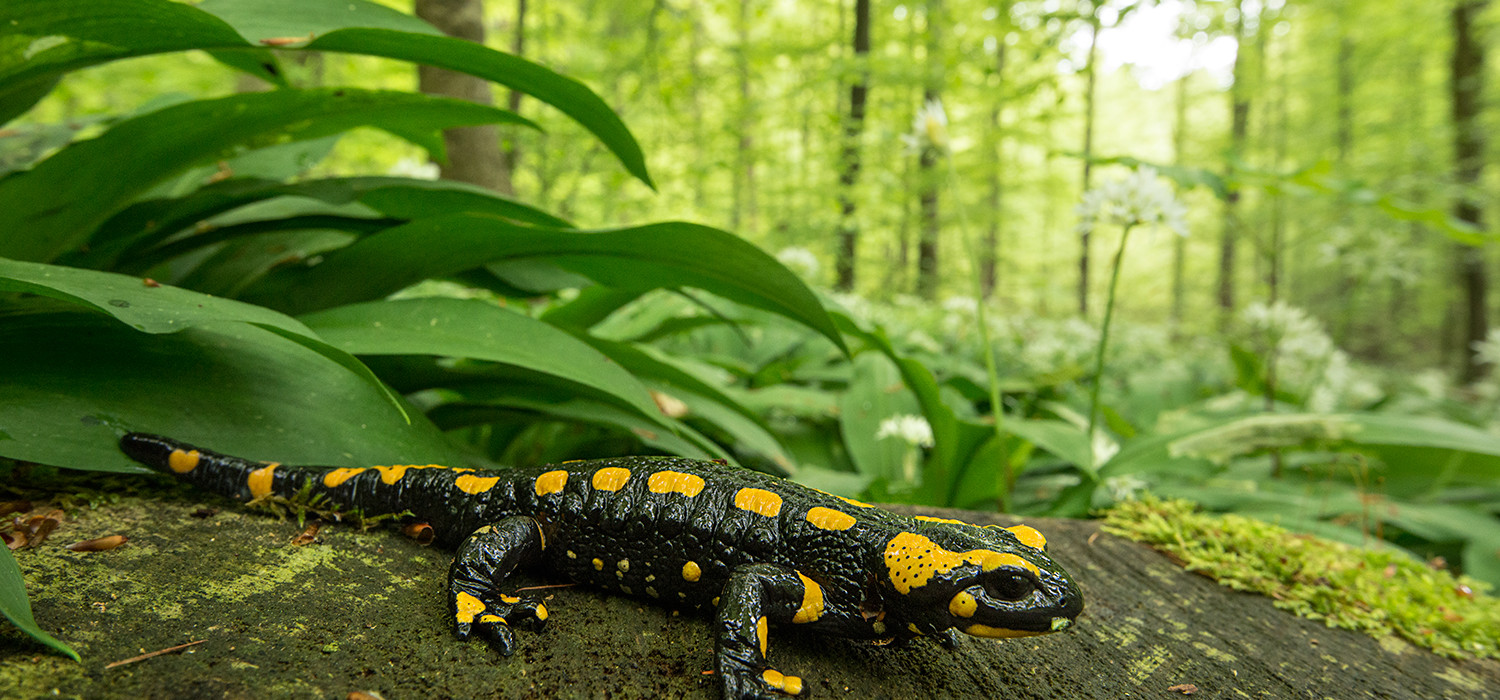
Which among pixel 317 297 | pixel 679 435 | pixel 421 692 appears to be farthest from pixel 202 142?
pixel 421 692

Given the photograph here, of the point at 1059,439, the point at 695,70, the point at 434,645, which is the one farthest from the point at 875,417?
the point at 695,70

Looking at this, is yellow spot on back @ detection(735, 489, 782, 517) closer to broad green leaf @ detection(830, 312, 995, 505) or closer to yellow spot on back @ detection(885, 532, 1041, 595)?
yellow spot on back @ detection(885, 532, 1041, 595)

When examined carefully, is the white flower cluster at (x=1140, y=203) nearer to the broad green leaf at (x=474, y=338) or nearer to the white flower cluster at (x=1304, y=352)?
the broad green leaf at (x=474, y=338)

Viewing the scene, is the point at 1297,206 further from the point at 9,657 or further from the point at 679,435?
the point at 9,657

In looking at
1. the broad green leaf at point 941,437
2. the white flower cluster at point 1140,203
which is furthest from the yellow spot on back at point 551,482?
the white flower cluster at point 1140,203

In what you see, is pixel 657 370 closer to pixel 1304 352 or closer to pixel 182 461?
pixel 182 461
